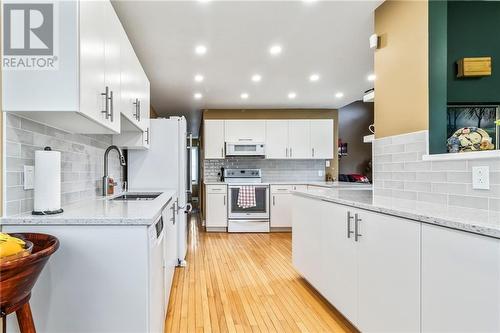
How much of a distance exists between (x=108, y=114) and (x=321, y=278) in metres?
1.97

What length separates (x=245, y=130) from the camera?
550cm

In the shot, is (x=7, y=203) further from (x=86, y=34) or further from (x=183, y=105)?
(x=183, y=105)

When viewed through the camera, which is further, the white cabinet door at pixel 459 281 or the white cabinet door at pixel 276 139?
the white cabinet door at pixel 276 139

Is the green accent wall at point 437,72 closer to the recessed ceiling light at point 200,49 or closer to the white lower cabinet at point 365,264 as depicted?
the white lower cabinet at point 365,264

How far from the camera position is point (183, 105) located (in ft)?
18.4

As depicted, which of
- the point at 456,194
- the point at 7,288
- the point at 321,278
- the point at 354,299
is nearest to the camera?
the point at 7,288

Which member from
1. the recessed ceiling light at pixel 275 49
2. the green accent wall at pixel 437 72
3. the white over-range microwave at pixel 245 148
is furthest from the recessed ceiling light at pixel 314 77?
the green accent wall at pixel 437 72

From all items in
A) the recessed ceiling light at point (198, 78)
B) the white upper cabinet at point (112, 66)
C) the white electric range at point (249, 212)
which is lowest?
the white electric range at point (249, 212)

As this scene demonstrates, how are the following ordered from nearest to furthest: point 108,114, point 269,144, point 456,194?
point 456,194 → point 108,114 → point 269,144

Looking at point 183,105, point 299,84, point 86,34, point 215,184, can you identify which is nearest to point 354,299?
point 86,34

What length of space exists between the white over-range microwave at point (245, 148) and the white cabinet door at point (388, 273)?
3678mm

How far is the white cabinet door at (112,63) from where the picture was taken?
171cm

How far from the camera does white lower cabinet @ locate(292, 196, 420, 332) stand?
54.6 inches

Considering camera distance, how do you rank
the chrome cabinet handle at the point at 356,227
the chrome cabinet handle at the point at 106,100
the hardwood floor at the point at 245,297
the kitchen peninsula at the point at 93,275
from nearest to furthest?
the kitchen peninsula at the point at 93,275, the chrome cabinet handle at the point at 106,100, the chrome cabinet handle at the point at 356,227, the hardwood floor at the point at 245,297
